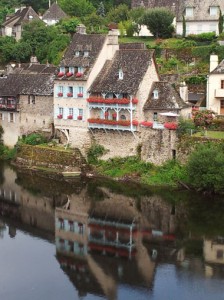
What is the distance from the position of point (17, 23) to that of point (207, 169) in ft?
191

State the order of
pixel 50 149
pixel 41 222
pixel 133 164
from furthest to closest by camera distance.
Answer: pixel 50 149 < pixel 133 164 < pixel 41 222

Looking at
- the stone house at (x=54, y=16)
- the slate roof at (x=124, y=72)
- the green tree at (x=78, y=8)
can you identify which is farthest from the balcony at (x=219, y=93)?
Result: the green tree at (x=78, y=8)

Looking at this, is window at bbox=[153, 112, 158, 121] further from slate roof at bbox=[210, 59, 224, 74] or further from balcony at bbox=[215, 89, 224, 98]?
slate roof at bbox=[210, 59, 224, 74]

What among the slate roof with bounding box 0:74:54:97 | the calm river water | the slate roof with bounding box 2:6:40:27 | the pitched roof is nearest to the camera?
the calm river water

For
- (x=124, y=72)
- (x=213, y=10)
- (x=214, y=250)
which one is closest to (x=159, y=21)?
(x=213, y=10)

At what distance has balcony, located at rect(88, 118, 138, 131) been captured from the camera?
2023 inches

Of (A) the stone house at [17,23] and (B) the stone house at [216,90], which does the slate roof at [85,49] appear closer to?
(B) the stone house at [216,90]

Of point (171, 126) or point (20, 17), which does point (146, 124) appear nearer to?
point (171, 126)

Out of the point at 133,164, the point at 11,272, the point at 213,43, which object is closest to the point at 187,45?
the point at 213,43

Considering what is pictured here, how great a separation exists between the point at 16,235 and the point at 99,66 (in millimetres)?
19200

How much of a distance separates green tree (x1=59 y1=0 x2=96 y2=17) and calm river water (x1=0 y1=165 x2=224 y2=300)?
5494 centimetres

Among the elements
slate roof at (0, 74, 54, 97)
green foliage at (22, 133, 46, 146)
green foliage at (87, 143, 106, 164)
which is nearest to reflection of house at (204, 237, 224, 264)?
green foliage at (87, 143, 106, 164)

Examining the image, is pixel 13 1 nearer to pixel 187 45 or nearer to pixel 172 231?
pixel 187 45

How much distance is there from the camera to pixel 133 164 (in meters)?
51.4
